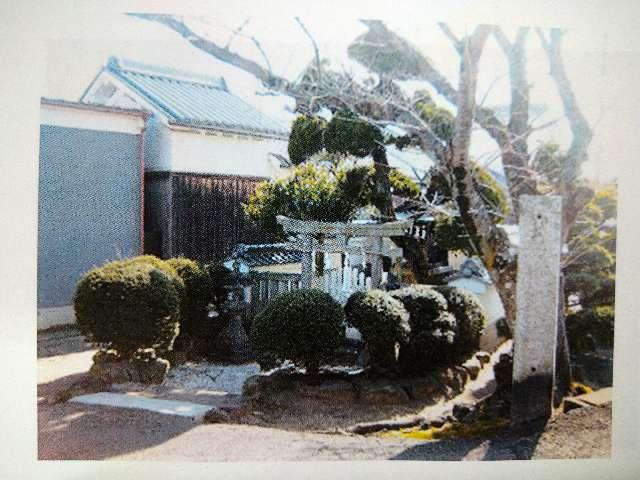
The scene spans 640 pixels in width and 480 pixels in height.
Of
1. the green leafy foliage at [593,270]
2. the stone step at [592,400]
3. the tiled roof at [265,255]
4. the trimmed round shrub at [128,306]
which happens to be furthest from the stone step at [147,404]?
the green leafy foliage at [593,270]

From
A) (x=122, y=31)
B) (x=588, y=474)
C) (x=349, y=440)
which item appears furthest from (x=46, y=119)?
(x=588, y=474)

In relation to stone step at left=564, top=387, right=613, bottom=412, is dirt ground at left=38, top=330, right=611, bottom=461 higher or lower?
lower

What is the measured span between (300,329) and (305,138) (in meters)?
1.46

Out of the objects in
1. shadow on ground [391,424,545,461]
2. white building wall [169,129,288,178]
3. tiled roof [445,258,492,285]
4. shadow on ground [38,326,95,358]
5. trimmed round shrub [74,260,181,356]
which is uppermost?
white building wall [169,129,288,178]

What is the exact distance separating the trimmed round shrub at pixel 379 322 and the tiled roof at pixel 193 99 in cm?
143

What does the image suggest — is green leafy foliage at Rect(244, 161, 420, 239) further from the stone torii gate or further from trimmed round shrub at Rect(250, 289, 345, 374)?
trimmed round shrub at Rect(250, 289, 345, 374)

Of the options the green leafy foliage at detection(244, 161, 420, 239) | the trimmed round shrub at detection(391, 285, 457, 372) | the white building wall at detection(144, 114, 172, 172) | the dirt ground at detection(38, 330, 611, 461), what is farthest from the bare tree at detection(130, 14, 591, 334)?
the dirt ground at detection(38, 330, 611, 461)

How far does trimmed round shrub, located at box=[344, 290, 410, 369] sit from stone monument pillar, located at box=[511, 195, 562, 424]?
96 cm

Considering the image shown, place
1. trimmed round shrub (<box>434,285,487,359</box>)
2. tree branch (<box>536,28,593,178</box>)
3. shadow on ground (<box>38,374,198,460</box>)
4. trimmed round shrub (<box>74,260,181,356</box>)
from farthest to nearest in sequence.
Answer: trimmed round shrub (<box>434,285,487,359</box>) < tree branch (<box>536,28,593,178</box>) < trimmed round shrub (<box>74,260,181,356</box>) < shadow on ground (<box>38,374,198,460</box>)

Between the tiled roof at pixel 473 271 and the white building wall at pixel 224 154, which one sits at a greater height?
the white building wall at pixel 224 154

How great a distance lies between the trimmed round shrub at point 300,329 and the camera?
16.7ft

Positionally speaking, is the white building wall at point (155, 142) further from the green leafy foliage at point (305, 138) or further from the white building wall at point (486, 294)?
Answer: the white building wall at point (486, 294)

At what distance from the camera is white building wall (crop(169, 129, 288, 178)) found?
17.4 feet

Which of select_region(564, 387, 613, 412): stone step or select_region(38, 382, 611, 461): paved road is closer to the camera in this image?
select_region(38, 382, 611, 461): paved road
